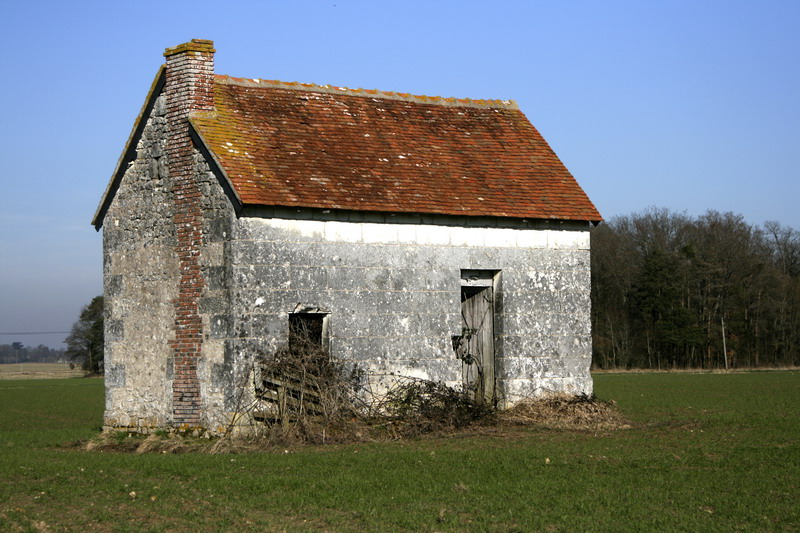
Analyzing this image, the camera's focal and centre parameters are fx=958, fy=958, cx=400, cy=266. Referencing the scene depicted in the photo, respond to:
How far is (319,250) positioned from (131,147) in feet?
14.8

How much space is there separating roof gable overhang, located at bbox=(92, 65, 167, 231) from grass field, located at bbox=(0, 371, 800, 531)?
4.60 metres

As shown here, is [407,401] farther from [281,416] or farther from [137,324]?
[137,324]

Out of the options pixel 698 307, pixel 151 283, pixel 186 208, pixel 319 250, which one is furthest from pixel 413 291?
pixel 698 307

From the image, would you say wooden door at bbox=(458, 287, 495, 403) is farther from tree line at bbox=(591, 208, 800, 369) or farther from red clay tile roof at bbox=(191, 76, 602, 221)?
tree line at bbox=(591, 208, 800, 369)

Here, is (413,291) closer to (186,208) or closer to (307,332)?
(307,332)

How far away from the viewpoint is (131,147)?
728 inches

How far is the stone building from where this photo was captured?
54.4 feet

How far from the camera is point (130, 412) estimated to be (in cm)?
1798

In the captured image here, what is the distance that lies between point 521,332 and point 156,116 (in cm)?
818

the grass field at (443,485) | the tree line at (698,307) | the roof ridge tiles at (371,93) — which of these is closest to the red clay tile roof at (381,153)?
the roof ridge tiles at (371,93)

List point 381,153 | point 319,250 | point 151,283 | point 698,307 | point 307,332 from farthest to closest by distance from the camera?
point 698,307, point 381,153, point 151,283, point 319,250, point 307,332

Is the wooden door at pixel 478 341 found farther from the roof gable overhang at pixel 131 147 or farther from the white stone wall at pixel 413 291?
the roof gable overhang at pixel 131 147

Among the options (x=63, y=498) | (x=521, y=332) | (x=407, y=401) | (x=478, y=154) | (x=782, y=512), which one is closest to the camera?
(x=782, y=512)

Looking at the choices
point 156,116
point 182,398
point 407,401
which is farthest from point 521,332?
point 156,116
